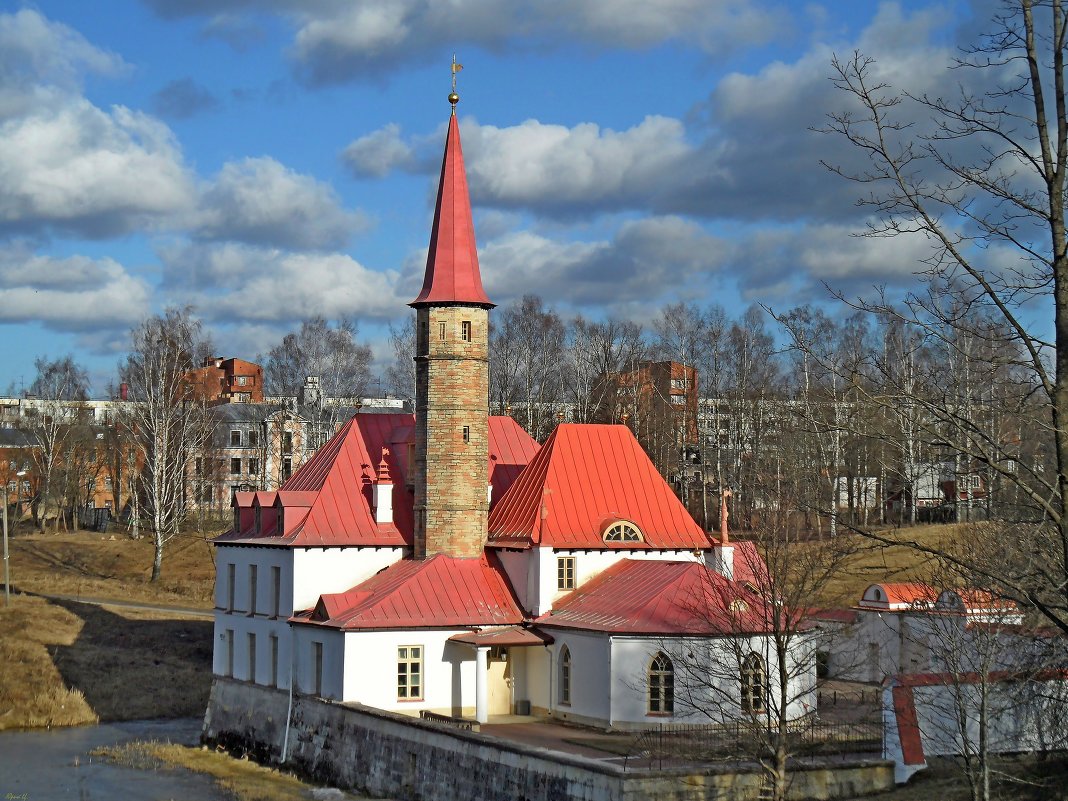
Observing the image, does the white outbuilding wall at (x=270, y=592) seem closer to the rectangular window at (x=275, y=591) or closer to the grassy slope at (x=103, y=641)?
the rectangular window at (x=275, y=591)

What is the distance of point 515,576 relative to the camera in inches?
1303

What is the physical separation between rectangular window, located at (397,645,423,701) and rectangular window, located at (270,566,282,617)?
16.4 feet

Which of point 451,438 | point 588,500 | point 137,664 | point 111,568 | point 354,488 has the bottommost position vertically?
point 137,664

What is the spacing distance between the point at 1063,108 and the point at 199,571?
55738 millimetres

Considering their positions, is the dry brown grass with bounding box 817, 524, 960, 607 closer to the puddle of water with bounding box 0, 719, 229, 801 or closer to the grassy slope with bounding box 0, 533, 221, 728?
the puddle of water with bounding box 0, 719, 229, 801

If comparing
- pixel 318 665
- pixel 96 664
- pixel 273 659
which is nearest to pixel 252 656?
pixel 273 659

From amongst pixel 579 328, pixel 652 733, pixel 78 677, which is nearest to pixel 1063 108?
pixel 652 733

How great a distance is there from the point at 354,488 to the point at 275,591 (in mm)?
3299

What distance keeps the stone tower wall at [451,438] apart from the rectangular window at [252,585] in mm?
5086

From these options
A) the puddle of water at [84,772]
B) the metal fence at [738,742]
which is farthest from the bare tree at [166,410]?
the metal fence at [738,742]

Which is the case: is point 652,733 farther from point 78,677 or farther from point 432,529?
Result: point 78,677

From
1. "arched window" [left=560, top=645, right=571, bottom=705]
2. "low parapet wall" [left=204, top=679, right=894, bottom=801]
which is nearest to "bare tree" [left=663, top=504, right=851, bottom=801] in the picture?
"low parapet wall" [left=204, top=679, right=894, bottom=801]

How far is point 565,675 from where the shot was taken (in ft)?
100

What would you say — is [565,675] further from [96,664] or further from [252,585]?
[96,664]
